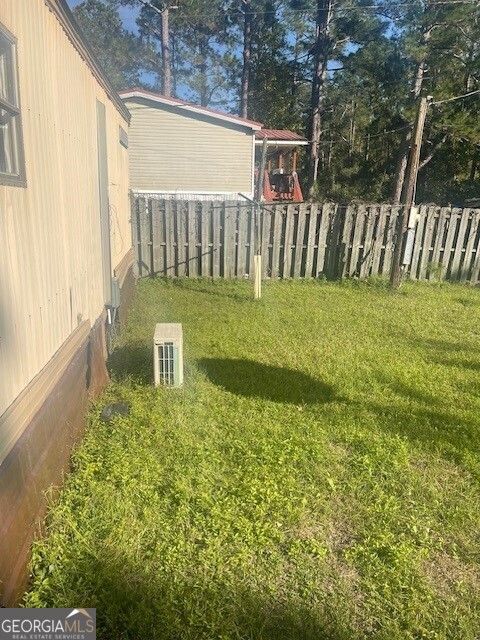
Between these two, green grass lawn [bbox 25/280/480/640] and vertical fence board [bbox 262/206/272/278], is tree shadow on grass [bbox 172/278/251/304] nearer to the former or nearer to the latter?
vertical fence board [bbox 262/206/272/278]

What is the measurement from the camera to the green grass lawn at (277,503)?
2.11 meters

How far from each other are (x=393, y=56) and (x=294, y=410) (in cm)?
2322

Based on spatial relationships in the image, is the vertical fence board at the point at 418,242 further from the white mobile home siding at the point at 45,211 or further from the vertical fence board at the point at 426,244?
the white mobile home siding at the point at 45,211

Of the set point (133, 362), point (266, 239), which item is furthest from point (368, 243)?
point (133, 362)

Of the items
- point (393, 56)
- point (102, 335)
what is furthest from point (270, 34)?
point (102, 335)

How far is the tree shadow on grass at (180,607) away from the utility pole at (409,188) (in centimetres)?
717

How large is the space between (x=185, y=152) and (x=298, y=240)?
7.58m

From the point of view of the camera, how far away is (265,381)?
15.1 ft

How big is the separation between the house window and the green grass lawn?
72.2 inches

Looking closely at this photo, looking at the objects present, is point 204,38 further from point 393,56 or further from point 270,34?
point 393,56

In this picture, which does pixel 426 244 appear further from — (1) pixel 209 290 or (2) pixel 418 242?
(1) pixel 209 290

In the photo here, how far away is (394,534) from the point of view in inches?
103

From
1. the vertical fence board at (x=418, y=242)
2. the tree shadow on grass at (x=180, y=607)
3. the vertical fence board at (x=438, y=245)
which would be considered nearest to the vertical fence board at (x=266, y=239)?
the vertical fence board at (x=418, y=242)

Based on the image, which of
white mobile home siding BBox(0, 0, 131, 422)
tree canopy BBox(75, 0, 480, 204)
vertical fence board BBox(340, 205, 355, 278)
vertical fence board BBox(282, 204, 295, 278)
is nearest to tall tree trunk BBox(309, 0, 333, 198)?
tree canopy BBox(75, 0, 480, 204)
